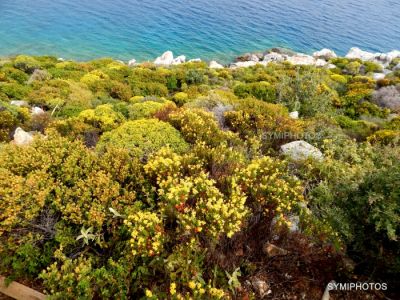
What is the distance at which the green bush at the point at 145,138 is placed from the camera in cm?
801

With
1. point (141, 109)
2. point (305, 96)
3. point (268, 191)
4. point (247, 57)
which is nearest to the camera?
point (268, 191)

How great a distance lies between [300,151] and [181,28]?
38550mm

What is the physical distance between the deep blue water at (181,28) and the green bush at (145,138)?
2749cm

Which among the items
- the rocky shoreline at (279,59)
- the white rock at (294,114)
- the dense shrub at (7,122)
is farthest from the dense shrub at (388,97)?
the dense shrub at (7,122)

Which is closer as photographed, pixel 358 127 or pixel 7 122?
pixel 7 122

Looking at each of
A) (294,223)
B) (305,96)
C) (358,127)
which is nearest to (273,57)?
(305,96)

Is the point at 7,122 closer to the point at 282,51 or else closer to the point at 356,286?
the point at 356,286

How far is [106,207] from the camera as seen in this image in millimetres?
5812

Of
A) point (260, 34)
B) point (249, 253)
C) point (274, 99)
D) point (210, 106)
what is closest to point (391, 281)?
point (249, 253)

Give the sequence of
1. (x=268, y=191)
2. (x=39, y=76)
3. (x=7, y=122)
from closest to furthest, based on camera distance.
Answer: (x=268, y=191) < (x=7, y=122) < (x=39, y=76)

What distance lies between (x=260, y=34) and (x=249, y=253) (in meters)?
44.3

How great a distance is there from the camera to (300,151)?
30.1 feet

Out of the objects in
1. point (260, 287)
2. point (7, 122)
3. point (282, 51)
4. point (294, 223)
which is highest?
point (294, 223)

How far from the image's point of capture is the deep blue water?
115 ft
